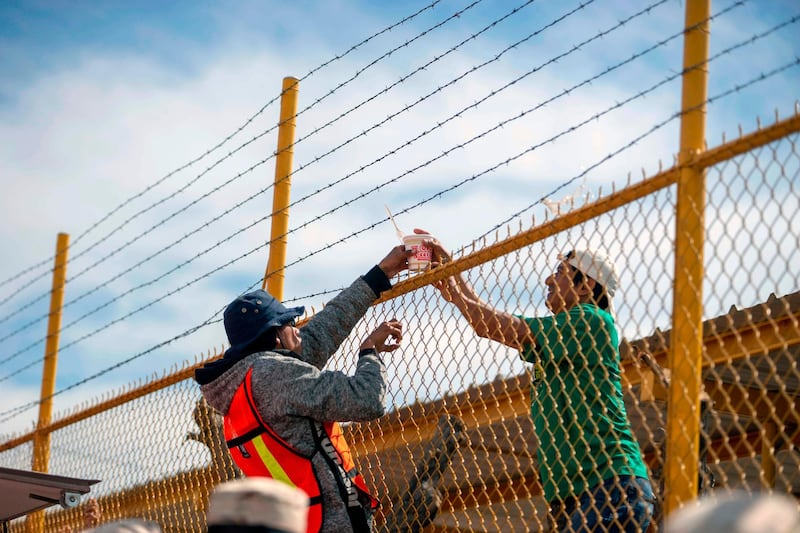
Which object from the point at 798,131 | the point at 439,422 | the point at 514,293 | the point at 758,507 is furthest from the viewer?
the point at 439,422

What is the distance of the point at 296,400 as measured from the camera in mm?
3943

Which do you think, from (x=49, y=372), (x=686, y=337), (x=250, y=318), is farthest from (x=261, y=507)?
(x=49, y=372)

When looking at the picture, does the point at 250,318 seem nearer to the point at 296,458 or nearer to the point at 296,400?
the point at 296,400

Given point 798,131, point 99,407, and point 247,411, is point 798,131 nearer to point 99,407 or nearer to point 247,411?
point 247,411

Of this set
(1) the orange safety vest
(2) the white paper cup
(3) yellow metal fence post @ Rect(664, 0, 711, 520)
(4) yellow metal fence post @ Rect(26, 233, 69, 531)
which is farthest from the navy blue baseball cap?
(4) yellow metal fence post @ Rect(26, 233, 69, 531)

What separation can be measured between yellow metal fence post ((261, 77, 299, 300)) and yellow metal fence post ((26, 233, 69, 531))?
2.75m

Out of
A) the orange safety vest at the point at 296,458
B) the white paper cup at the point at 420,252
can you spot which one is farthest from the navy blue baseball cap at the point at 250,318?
the white paper cup at the point at 420,252

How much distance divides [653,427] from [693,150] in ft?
14.9

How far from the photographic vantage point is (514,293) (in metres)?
3.91

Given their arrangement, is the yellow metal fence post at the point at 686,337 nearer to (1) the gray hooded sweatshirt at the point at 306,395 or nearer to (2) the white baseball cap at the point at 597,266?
(2) the white baseball cap at the point at 597,266

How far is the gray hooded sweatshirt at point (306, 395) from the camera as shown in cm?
389

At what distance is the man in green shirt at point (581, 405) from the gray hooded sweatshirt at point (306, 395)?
0.52m

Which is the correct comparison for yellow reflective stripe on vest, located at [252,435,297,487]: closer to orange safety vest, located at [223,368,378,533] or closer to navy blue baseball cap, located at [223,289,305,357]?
orange safety vest, located at [223,368,378,533]

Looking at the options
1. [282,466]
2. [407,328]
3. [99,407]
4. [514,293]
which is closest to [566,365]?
[514,293]
